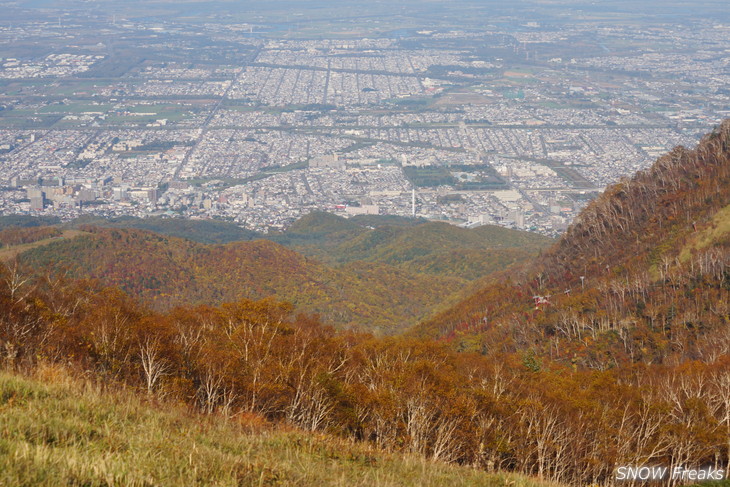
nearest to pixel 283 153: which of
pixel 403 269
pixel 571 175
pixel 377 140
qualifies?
pixel 377 140

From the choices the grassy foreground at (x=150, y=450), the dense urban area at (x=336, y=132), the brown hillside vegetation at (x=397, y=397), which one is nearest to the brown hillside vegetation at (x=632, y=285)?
the brown hillside vegetation at (x=397, y=397)

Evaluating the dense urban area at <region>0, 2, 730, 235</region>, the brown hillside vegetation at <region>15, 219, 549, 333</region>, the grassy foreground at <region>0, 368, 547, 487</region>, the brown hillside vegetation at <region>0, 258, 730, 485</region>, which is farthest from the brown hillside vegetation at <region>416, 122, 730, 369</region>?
the dense urban area at <region>0, 2, 730, 235</region>

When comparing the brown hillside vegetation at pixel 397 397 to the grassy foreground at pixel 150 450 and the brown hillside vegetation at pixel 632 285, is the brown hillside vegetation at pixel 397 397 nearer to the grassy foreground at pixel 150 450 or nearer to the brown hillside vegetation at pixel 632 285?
the grassy foreground at pixel 150 450

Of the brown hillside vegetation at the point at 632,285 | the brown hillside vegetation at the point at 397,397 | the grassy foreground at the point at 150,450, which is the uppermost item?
the grassy foreground at the point at 150,450

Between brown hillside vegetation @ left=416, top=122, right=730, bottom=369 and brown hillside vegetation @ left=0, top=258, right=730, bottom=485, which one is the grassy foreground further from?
brown hillside vegetation @ left=416, top=122, right=730, bottom=369

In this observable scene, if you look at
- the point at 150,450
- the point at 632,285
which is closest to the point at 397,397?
the point at 150,450

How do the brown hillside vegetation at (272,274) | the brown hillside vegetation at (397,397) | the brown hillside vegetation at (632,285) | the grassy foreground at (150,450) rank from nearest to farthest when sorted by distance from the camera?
1. the grassy foreground at (150,450)
2. the brown hillside vegetation at (397,397)
3. the brown hillside vegetation at (632,285)
4. the brown hillside vegetation at (272,274)

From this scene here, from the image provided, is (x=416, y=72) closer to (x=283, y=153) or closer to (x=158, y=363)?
(x=283, y=153)
